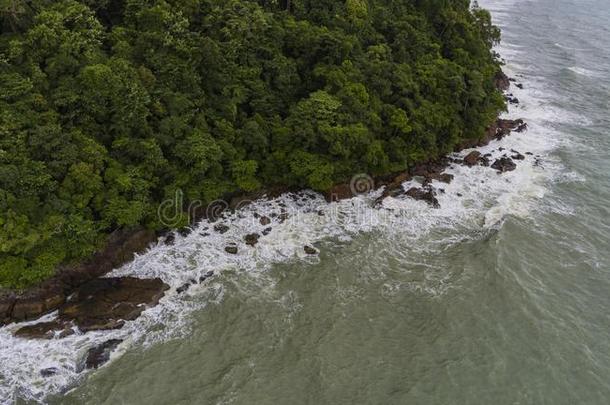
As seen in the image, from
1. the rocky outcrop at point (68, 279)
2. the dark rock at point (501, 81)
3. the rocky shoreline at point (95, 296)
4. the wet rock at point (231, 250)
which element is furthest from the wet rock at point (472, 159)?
the rocky outcrop at point (68, 279)

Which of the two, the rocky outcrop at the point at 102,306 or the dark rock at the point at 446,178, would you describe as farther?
the dark rock at the point at 446,178

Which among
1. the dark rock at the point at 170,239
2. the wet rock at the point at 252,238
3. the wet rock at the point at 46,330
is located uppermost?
the dark rock at the point at 170,239

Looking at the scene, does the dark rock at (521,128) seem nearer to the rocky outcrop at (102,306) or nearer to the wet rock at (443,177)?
the wet rock at (443,177)

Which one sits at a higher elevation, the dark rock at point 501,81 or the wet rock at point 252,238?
the dark rock at point 501,81

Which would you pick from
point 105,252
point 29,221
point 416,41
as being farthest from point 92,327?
point 416,41

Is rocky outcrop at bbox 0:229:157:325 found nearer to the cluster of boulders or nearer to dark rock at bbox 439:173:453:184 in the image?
the cluster of boulders

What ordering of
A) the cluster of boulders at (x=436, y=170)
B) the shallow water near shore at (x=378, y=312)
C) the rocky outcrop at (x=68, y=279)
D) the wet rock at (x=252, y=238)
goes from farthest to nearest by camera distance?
the cluster of boulders at (x=436, y=170) → the wet rock at (x=252, y=238) → the rocky outcrop at (x=68, y=279) → the shallow water near shore at (x=378, y=312)

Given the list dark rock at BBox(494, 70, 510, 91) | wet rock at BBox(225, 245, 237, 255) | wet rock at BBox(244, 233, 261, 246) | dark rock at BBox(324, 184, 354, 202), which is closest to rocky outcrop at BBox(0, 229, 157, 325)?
wet rock at BBox(225, 245, 237, 255)
